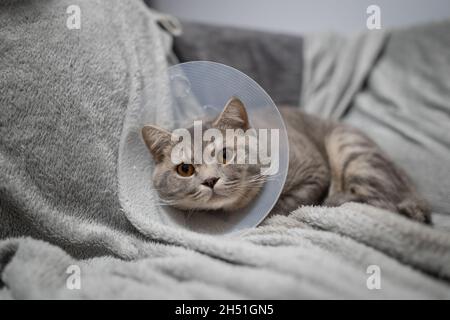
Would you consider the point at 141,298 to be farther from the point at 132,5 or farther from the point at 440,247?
the point at 132,5

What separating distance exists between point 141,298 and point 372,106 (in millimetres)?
1557

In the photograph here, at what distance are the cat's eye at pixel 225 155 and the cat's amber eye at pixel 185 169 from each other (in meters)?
0.09

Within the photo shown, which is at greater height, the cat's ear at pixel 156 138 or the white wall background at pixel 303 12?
the white wall background at pixel 303 12

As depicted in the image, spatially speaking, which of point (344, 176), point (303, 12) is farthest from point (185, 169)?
point (303, 12)

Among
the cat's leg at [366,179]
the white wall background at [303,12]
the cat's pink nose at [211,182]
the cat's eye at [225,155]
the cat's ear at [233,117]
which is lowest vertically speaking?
the cat's leg at [366,179]

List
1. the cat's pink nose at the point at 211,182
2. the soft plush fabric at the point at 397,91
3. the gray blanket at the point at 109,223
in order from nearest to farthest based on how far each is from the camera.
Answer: the gray blanket at the point at 109,223 → the cat's pink nose at the point at 211,182 → the soft plush fabric at the point at 397,91

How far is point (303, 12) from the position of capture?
2287 millimetres

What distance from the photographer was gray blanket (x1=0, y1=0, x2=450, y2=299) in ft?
3.07

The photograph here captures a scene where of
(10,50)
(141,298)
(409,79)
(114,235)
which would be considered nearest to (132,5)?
(10,50)

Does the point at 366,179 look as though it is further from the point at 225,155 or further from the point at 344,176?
the point at 225,155

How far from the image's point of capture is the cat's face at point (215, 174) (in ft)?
4.06

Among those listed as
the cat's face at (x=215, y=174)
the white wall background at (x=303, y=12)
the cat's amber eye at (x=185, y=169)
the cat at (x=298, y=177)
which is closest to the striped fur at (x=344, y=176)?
the cat at (x=298, y=177)

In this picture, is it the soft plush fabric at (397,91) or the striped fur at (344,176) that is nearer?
the striped fur at (344,176)

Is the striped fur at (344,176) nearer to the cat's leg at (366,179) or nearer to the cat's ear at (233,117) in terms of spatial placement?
the cat's leg at (366,179)
